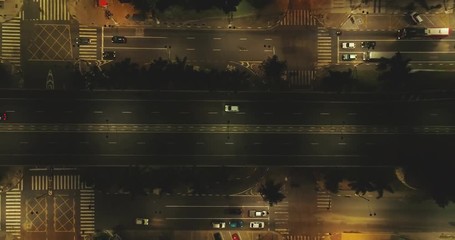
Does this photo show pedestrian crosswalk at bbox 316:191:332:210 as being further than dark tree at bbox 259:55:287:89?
Yes

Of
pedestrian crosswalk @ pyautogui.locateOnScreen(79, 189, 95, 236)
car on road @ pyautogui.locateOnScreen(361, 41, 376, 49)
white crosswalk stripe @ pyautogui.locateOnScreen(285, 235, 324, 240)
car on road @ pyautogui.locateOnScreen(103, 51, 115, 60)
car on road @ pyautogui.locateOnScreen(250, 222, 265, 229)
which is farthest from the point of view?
white crosswalk stripe @ pyautogui.locateOnScreen(285, 235, 324, 240)

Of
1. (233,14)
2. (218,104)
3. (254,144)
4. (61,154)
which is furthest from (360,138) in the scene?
(61,154)

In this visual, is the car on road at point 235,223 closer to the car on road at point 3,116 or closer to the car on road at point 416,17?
the car on road at point 3,116

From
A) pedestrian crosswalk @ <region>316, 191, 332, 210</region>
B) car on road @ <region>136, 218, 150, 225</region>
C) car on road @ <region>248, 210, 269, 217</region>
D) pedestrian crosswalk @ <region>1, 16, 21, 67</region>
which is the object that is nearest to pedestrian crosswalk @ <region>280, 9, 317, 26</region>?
pedestrian crosswalk @ <region>316, 191, 332, 210</region>

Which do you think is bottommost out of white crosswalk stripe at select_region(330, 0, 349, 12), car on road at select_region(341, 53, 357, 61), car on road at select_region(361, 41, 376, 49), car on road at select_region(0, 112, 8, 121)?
car on road at select_region(0, 112, 8, 121)

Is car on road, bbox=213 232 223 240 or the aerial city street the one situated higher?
the aerial city street

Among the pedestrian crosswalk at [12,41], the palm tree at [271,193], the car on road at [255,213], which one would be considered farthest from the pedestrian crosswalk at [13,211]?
the palm tree at [271,193]

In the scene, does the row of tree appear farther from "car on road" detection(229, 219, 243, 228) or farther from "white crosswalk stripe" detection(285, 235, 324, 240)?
"white crosswalk stripe" detection(285, 235, 324, 240)
